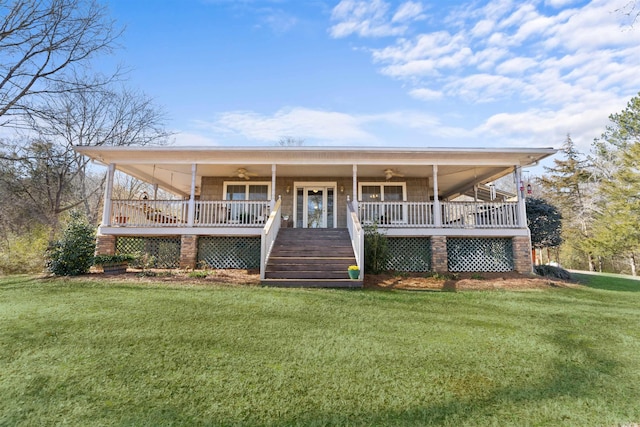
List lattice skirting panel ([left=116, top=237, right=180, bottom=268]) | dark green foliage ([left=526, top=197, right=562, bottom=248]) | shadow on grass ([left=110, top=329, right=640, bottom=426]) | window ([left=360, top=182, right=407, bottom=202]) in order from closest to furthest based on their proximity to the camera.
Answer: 1. shadow on grass ([left=110, top=329, right=640, bottom=426])
2. lattice skirting panel ([left=116, top=237, right=180, bottom=268])
3. dark green foliage ([left=526, top=197, right=562, bottom=248])
4. window ([left=360, top=182, right=407, bottom=202])

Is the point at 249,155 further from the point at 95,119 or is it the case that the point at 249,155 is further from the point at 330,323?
the point at 95,119

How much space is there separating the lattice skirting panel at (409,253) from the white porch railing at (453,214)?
A: 587mm

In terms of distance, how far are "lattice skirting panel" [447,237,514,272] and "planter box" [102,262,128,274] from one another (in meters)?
10.1

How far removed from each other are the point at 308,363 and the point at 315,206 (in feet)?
33.7

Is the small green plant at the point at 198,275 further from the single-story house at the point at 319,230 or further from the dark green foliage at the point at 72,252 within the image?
the dark green foliage at the point at 72,252

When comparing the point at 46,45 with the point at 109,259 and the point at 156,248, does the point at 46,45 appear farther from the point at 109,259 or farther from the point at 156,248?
the point at 109,259

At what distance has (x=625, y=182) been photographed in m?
19.0

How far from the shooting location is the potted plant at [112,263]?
898 cm

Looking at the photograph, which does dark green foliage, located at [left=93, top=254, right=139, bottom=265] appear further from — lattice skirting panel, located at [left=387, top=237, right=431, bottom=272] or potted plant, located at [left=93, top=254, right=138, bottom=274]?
lattice skirting panel, located at [left=387, top=237, right=431, bottom=272]

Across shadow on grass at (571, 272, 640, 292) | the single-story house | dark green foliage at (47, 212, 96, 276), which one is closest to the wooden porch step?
the single-story house

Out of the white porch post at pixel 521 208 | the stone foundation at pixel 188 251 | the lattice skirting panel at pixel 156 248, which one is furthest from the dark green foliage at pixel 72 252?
the white porch post at pixel 521 208

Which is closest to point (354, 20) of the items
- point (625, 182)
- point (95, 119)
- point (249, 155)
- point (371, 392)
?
point (249, 155)

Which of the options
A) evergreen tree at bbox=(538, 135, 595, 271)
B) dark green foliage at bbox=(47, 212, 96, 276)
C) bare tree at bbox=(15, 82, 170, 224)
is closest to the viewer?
dark green foliage at bbox=(47, 212, 96, 276)

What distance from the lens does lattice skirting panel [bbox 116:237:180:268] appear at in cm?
1075
